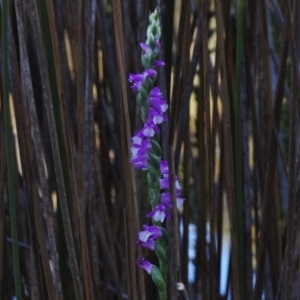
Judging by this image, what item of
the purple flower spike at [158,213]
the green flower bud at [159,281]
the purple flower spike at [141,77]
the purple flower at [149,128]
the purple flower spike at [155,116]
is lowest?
the green flower bud at [159,281]

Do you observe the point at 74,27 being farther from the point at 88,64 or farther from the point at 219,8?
the point at 219,8

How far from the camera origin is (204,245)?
104 cm

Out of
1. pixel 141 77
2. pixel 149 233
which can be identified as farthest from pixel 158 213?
pixel 141 77

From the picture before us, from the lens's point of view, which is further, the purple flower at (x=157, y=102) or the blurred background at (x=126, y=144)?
the blurred background at (x=126, y=144)

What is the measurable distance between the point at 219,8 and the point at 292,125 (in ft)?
0.55

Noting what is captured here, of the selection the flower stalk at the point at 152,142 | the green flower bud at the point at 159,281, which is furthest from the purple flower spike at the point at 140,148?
the green flower bud at the point at 159,281

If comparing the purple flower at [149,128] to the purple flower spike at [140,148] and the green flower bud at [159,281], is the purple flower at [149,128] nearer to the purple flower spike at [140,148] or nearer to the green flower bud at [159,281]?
the purple flower spike at [140,148]

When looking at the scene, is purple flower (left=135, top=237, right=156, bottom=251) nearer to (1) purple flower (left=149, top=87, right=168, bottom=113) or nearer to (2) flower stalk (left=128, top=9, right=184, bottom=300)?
(2) flower stalk (left=128, top=9, right=184, bottom=300)

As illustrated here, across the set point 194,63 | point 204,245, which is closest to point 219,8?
point 194,63

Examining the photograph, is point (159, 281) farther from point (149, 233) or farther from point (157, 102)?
point (157, 102)

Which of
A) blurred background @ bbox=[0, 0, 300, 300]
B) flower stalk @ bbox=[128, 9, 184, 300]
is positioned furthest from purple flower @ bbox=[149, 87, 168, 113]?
blurred background @ bbox=[0, 0, 300, 300]

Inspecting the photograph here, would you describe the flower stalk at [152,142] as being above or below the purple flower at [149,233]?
above

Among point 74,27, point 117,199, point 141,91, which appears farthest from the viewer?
point 117,199

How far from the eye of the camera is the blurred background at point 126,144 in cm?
80
